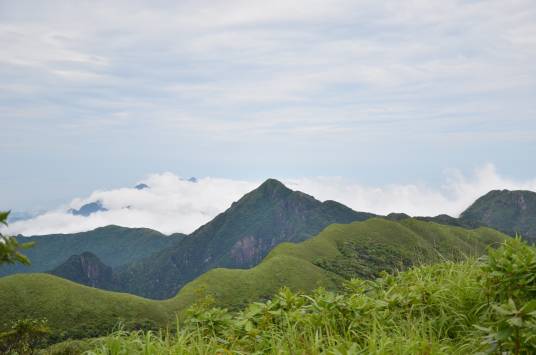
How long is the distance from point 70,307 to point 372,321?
3912 inches

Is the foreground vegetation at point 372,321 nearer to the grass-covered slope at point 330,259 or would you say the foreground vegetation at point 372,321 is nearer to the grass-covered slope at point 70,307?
the grass-covered slope at point 330,259

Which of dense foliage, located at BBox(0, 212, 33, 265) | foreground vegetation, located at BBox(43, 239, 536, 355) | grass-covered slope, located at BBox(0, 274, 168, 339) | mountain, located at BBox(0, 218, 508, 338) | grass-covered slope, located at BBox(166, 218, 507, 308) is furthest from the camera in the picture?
grass-covered slope, located at BBox(166, 218, 507, 308)

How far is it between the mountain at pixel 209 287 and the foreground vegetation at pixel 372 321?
64.2 metres

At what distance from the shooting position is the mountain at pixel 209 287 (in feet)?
305

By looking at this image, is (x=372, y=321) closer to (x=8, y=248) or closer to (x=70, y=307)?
(x=8, y=248)

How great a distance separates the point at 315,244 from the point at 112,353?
13417 centimetres

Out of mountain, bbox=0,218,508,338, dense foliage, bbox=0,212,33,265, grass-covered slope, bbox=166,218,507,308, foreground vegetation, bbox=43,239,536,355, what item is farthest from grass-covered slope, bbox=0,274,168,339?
dense foliage, bbox=0,212,33,265

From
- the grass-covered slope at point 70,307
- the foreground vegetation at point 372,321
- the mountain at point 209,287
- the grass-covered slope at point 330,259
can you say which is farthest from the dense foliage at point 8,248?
the grass-covered slope at point 70,307

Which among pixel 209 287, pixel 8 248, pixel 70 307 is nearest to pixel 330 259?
pixel 209 287

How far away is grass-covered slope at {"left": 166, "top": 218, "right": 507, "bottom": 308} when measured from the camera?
10569 cm

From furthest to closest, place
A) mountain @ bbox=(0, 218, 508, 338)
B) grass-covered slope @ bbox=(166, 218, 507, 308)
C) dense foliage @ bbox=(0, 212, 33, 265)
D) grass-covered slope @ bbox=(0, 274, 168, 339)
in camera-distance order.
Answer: grass-covered slope @ bbox=(166, 218, 507, 308) → mountain @ bbox=(0, 218, 508, 338) → grass-covered slope @ bbox=(0, 274, 168, 339) → dense foliage @ bbox=(0, 212, 33, 265)

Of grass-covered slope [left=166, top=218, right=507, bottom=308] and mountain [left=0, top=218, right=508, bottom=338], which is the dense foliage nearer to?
mountain [left=0, top=218, right=508, bottom=338]

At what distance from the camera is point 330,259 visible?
431 ft

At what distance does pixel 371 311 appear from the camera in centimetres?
844
